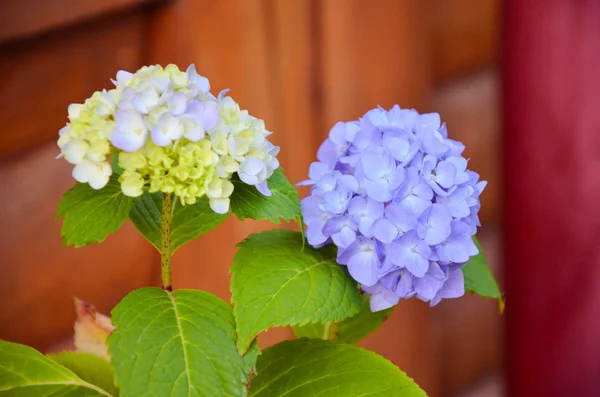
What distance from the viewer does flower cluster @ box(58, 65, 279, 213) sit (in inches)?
17.6

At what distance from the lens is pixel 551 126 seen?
1223mm

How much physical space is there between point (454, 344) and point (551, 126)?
51 cm

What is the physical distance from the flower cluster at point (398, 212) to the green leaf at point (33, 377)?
214mm

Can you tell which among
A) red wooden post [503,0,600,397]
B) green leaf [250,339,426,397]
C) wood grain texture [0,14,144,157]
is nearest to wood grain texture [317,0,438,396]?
red wooden post [503,0,600,397]

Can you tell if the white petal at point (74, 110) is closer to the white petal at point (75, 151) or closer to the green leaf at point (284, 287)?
the white petal at point (75, 151)

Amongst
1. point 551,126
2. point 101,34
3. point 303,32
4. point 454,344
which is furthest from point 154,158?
point 454,344

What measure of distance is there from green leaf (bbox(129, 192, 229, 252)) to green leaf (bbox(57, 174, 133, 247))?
5 centimetres

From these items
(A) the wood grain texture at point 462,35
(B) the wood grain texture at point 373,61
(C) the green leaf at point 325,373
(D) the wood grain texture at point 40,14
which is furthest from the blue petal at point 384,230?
(A) the wood grain texture at point 462,35

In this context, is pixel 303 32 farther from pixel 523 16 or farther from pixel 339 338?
pixel 339 338

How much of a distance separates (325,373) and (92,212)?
223 millimetres

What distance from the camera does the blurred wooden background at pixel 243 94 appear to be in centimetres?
82

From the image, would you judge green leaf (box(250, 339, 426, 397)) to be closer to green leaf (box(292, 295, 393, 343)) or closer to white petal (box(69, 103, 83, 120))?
green leaf (box(292, 295, 393, 343))

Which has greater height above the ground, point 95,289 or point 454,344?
point 95,289

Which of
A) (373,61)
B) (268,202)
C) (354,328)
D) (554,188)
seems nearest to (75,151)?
(268,202)
